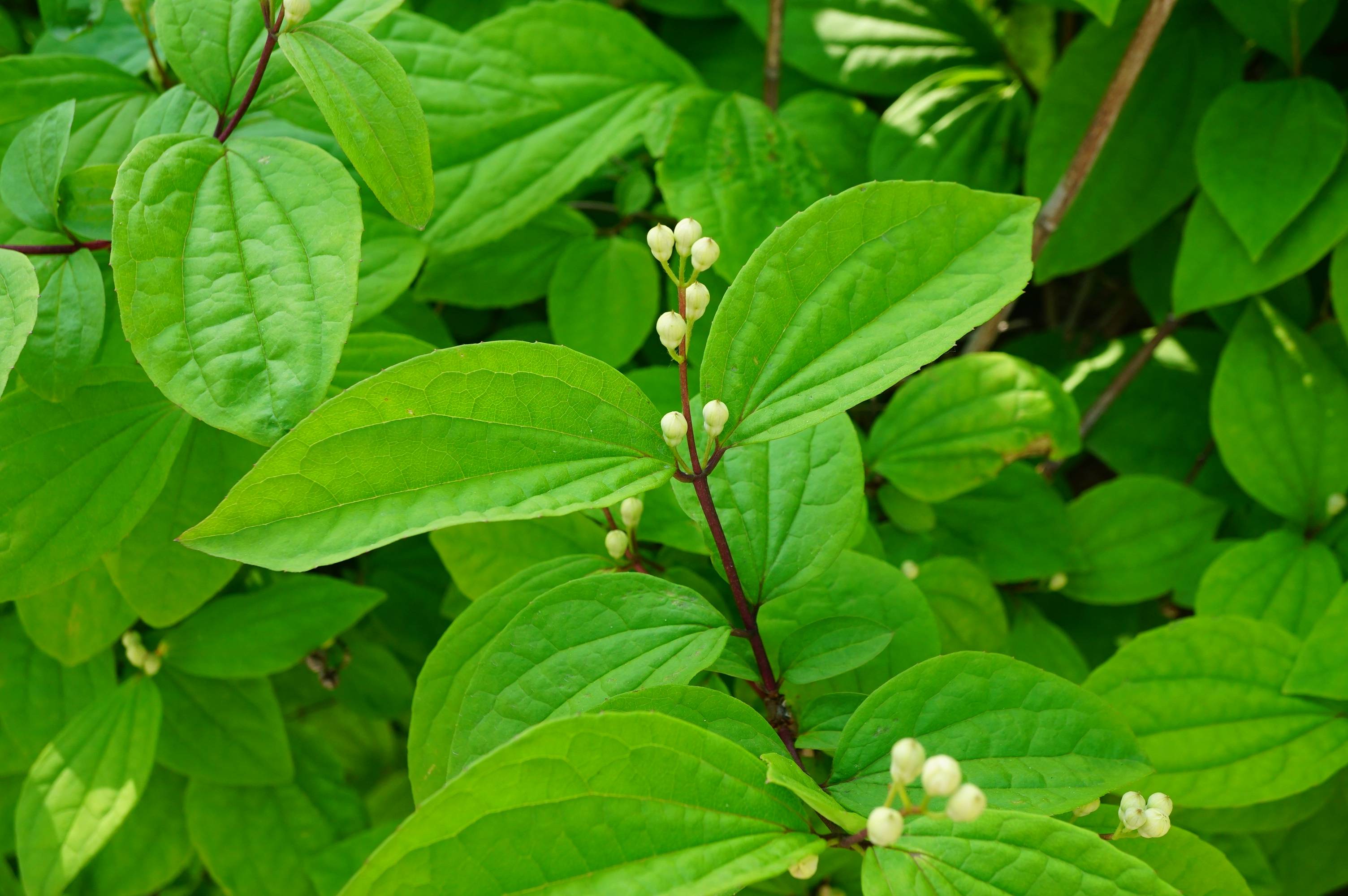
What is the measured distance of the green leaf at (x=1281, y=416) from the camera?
4.24 feet

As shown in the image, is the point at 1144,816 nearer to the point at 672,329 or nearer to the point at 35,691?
the point at 672,329

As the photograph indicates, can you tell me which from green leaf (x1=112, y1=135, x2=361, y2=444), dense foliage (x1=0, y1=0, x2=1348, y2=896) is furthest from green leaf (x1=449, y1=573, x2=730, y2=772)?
green leaf (x1=112, y1=135, x2=361, y2=444)

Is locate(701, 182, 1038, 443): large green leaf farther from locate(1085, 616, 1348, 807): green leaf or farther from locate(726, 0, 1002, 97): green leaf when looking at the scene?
locate(726, 0, 1002, 97): green leaf

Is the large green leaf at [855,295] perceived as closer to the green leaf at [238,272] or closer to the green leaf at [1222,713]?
the green leaf at [238,272]

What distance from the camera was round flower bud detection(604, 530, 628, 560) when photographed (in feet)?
3.03

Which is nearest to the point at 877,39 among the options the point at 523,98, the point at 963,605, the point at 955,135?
the point at 955,135

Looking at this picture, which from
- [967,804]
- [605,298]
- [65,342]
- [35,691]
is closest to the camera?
[967,804]

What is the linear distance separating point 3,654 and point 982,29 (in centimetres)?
158

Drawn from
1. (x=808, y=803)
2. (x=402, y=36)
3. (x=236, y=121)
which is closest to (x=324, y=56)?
(x=236, y=121)

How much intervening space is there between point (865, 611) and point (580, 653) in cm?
31

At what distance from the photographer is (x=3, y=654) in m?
1.18

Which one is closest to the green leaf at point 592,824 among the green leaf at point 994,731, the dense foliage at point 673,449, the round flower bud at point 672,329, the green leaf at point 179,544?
the dense foliage at point 673,449

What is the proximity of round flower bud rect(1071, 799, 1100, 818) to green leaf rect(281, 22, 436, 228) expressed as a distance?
2.18 ft

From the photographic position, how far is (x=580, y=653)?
71 centimetres
